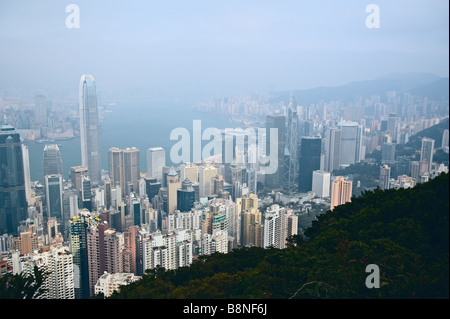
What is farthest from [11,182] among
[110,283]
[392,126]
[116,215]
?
[392,126]

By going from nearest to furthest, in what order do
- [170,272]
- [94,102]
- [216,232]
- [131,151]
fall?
[170,272] < [216,232] < [94,102] < [131,151]

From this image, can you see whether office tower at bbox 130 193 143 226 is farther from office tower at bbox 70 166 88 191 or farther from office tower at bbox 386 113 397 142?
office tower at bbox 386 113 397 142

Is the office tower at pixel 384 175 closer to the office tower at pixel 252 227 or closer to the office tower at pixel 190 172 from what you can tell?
the office tower at pixel 252 227

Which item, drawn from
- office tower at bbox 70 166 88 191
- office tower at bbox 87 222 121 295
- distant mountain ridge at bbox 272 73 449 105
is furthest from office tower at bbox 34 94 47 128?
distant mountain ridge at bbox 272 73 449 105

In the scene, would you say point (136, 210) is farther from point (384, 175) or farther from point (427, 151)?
point (427, 151)

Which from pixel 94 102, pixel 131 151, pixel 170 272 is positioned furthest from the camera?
pixel 131 151
